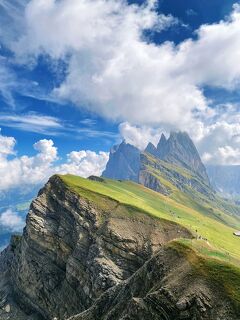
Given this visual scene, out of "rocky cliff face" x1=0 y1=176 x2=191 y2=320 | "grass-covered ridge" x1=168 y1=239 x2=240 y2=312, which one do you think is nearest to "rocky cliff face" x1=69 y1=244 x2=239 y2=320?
"grass-covered ridge" x1=168 y1=239 x2=240 y2=312

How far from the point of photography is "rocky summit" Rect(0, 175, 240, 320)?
150 ft

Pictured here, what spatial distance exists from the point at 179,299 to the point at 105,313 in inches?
614

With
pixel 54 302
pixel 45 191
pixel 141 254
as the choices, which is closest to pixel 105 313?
pixel 141 254

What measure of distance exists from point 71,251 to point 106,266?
73.8 ft

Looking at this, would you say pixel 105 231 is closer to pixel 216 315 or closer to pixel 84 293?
pixel 84 293

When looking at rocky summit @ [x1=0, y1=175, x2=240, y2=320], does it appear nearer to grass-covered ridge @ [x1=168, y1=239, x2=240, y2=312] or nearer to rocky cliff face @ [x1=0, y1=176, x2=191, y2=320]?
grass-covered ridge @ [x1=168, y1=239, x2=240, y2=312]

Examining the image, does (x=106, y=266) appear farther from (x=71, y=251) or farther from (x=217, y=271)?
(x=217, y=271)

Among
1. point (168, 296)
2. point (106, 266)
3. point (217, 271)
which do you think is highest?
point (217, 271)

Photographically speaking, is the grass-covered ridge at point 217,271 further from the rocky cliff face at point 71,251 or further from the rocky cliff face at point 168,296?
the rocky cliff face at point 71,251

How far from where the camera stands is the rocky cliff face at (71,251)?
339ft

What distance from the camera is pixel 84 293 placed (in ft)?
338

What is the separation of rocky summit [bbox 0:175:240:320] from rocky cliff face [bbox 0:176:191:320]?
279 millimetres

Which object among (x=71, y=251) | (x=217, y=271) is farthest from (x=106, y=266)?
(x=217, y=271)

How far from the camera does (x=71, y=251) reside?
12062 cm
